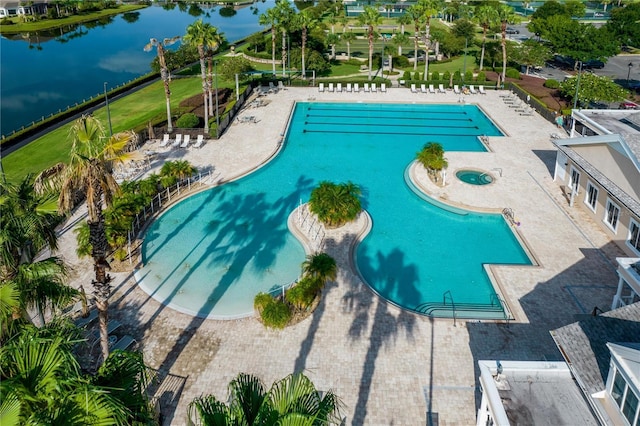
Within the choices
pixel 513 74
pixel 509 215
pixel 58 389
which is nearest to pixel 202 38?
pixel 509 215

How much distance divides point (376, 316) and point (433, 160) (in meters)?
14.9

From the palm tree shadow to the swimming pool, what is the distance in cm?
9

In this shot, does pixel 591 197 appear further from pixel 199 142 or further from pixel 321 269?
pixel 199 142

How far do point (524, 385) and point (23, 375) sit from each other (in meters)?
11.2

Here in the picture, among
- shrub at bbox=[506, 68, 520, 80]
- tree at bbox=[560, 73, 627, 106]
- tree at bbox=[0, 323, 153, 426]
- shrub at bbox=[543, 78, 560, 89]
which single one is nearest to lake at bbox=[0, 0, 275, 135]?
tree at bbox=[0, 323, 153, 426]

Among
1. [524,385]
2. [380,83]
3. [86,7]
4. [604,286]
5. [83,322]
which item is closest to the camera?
[524,385]

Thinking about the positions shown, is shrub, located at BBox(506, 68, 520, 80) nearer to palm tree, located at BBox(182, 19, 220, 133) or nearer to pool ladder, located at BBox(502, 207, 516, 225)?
palm tree, located at BBox(182, 19, 220, 133)

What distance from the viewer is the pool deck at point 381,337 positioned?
15.6 m

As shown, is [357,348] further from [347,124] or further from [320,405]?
[347,124]

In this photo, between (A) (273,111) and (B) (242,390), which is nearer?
(B) (242,390)

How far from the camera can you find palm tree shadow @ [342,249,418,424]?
16109 millimetres

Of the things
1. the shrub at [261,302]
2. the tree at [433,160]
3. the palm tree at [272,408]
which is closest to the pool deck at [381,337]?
the shrub at [261,302]

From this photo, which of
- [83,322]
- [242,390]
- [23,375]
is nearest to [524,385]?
[242,390]

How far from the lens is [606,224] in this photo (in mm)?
25156
